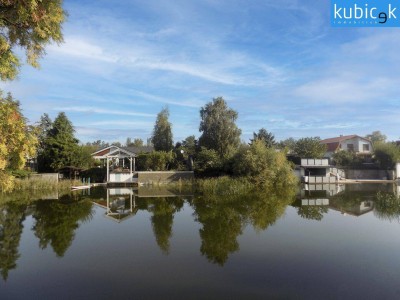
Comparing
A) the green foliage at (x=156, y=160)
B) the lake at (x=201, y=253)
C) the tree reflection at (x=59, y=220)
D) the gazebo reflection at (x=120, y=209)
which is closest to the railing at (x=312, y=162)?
the green foliage at (x=156, y=160)

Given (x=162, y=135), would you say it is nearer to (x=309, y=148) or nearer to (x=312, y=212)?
(x=309, y=148)

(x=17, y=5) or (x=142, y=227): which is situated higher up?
(x=17, y=5)

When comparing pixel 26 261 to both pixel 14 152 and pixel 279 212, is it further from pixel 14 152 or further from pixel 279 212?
pixel 279 212

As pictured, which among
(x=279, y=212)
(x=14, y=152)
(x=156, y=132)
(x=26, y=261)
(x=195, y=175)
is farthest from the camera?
(x=156, y=132)

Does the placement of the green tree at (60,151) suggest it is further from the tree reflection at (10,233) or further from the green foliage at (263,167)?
the green foliage at (263,167)

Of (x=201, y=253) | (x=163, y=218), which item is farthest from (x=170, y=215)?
(x=201, y=253)

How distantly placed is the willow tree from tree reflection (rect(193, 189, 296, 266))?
517 centimetres

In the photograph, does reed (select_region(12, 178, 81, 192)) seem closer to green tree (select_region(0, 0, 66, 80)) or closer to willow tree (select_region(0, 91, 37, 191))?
willow tree (select_region(0, 91, 37, 191))

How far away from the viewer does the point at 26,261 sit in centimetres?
823

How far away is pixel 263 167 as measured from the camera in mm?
27906

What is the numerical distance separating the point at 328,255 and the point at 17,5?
9187 mm

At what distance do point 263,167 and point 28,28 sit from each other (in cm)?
2405

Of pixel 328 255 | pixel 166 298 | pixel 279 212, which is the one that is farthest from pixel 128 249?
pixel 279 212

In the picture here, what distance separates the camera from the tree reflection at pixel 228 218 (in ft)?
30.4
